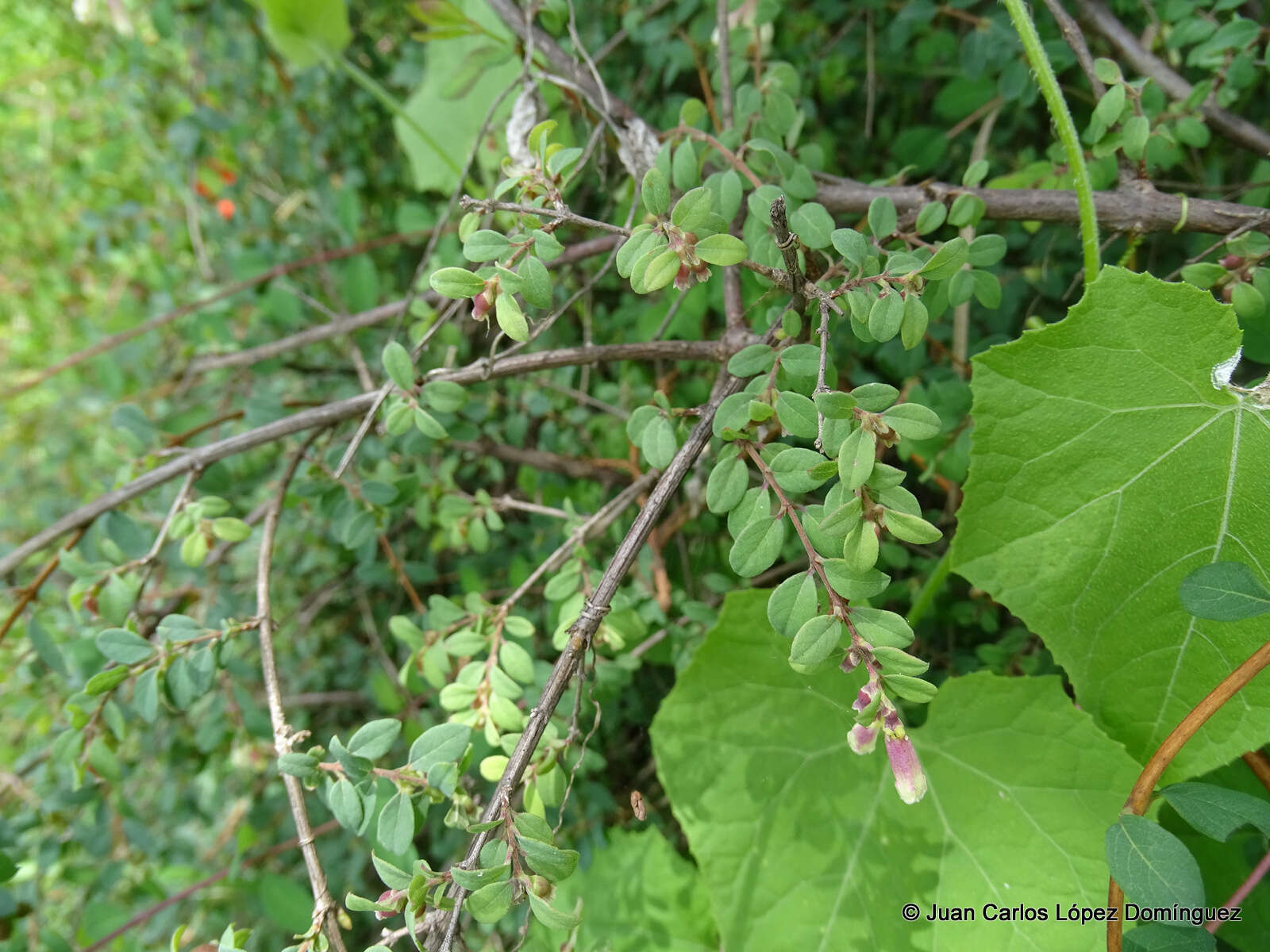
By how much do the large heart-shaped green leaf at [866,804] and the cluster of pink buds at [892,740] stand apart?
33 centimetres

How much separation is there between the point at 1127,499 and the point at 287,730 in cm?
87

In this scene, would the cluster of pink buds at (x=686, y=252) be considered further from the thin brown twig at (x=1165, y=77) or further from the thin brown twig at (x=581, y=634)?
the thin brown twig at (x=1165, y=77)

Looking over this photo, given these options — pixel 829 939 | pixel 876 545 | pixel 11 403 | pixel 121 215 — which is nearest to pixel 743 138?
pixel 876 545

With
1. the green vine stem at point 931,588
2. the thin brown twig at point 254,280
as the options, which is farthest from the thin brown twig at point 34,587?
the green vine stem at point 931,588

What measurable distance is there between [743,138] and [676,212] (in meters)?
0.45

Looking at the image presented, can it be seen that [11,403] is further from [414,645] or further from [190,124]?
[414,645]

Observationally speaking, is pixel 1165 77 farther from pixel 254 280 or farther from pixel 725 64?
pixel 254 280

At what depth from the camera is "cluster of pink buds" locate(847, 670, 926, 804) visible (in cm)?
58

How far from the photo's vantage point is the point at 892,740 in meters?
0.59

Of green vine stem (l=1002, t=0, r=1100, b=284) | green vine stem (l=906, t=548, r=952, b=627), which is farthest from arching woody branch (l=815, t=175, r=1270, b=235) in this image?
green vine stem (l=906, t=548, r=952, b=627)

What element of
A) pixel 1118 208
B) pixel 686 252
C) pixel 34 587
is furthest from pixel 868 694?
pixel 34 587

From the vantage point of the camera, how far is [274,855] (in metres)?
1.37

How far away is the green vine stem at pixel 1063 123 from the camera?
0.72 meters

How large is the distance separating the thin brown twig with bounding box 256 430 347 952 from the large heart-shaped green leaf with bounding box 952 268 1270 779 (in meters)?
0.70
